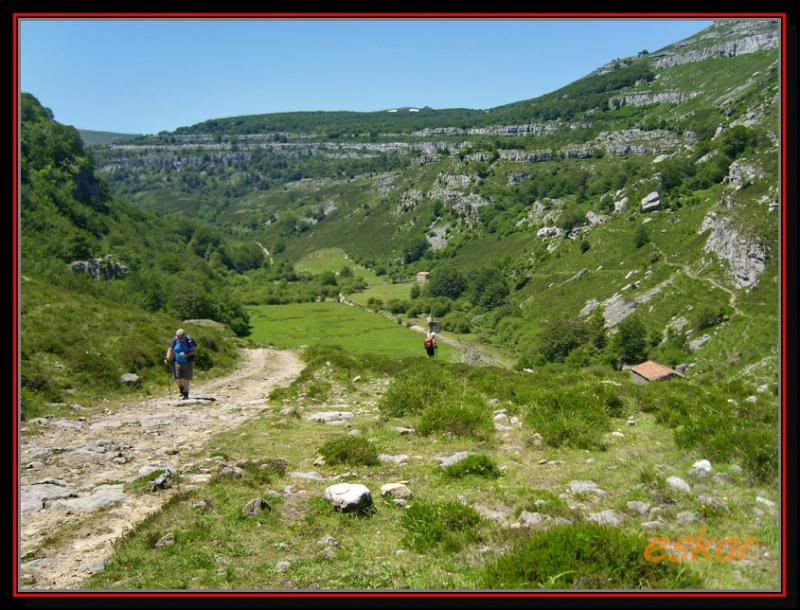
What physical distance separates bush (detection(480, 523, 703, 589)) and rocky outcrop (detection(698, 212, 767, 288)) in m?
→ 94.9

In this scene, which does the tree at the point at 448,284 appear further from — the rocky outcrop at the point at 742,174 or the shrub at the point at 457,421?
the shrub at the point at 457,421

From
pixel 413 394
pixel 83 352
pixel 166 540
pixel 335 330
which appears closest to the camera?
pixel 166 540

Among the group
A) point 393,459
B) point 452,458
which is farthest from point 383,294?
point 452,458

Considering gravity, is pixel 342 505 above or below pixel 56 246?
below

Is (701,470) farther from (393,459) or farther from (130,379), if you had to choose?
(130,379)

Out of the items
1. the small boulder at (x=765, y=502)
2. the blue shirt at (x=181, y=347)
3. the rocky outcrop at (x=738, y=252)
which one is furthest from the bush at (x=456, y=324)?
the small boulder at (x=765, y=502)

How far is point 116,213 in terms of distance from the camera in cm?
11262

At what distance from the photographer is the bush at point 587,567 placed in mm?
5383

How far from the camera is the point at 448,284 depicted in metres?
170

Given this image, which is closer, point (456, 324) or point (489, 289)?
point (456, 324)

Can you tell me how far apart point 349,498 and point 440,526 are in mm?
1409

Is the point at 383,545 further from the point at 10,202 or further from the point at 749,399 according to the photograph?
the point at 749,399

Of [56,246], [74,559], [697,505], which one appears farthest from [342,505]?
[56,246]

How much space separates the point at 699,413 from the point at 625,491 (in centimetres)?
525
